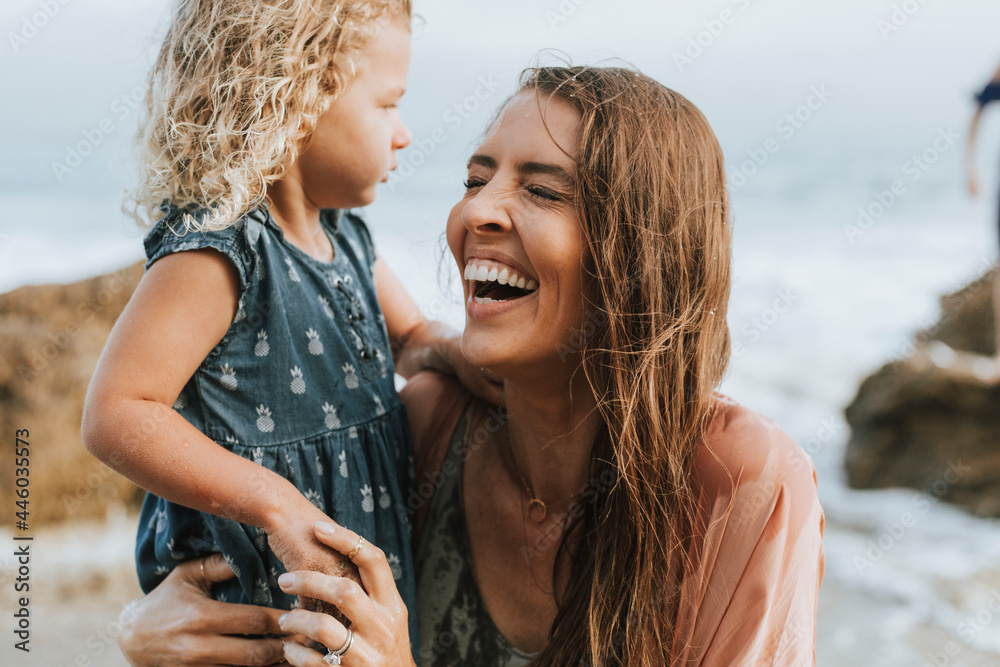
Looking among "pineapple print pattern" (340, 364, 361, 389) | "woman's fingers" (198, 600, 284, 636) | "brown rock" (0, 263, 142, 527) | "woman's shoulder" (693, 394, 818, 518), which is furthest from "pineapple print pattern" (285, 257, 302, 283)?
"brown rock" (0, 263, 142, 527)

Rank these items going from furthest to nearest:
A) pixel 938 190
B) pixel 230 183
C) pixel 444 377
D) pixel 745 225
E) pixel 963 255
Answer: pixel 938 190 < pixel 745 225 < pixel 963 255 < pixel 444 377 < pixel 230 183

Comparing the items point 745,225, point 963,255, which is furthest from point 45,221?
point 963,255

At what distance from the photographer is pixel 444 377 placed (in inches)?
89.7

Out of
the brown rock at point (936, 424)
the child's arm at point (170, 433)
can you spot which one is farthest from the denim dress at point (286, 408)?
the brown rock at point (936, 424)

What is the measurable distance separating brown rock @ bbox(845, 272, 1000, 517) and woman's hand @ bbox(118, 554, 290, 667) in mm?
5438

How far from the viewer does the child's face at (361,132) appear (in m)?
1.97

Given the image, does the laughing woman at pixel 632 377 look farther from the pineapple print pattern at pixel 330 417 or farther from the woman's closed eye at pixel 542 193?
the pineapple print pattern at pixel 330 417

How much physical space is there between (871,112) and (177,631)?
2228cm

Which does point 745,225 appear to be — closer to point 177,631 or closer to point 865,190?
point 865,190

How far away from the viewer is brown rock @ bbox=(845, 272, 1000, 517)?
5727mm

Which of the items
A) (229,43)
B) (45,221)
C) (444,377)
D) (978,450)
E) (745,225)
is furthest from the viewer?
(745,225)

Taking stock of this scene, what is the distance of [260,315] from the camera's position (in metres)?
1.76

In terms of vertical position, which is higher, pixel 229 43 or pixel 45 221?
pixel 229 43

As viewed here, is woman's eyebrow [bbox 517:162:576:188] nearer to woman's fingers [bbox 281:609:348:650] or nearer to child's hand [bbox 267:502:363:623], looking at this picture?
child's hand [bbox 267:502:363:623]
